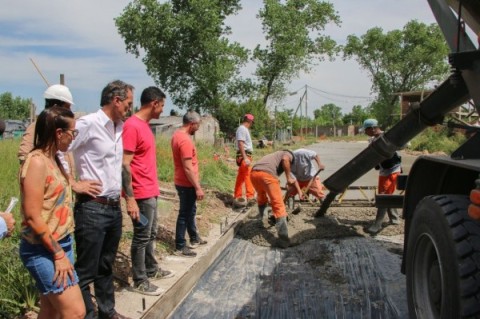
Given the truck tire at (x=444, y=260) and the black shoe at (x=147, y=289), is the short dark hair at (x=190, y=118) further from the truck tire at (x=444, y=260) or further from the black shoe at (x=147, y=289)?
the truck tire at (x=444, y=260)

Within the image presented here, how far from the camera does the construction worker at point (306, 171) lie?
26.1ft

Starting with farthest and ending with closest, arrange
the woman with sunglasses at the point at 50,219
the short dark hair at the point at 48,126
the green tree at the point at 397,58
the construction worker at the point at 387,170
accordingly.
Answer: the green tree at the point at 397,58 → the construction worker at the point at 387,170 → the short dark hair at the point at 48,126 → the woman with sunglasses at the point at 50,219

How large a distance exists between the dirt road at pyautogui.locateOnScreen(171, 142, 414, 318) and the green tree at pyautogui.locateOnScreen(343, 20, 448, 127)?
50.5 metres

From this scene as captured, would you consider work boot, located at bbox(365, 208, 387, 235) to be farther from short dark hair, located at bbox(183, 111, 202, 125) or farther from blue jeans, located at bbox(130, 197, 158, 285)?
blue jeans, located at bbox(130, 197, 158, 285)

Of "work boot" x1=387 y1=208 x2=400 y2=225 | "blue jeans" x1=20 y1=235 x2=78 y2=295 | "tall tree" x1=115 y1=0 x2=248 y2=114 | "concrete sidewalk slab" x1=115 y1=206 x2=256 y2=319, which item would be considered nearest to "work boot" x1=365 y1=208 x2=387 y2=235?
"work boot" x1=387 y1=208 x2=400 y2=225

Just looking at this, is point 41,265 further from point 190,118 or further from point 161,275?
point 190,118

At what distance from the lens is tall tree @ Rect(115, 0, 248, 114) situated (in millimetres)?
32375

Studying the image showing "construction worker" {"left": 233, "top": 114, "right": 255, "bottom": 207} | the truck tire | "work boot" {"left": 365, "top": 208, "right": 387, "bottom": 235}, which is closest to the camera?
the truck tire

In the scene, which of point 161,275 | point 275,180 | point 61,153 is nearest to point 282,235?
point 275,180

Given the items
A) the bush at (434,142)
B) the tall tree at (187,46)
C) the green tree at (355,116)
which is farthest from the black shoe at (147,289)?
the green tree at (355,116)

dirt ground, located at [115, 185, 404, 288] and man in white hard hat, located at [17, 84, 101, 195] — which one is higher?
man in white hard hat, located at [17, 84, 101, 195]

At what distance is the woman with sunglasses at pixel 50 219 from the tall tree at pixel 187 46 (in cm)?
3009

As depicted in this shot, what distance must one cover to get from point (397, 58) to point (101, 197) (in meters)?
60.1

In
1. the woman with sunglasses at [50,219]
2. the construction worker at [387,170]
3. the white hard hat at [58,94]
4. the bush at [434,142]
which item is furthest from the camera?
the bush at [434,142]
